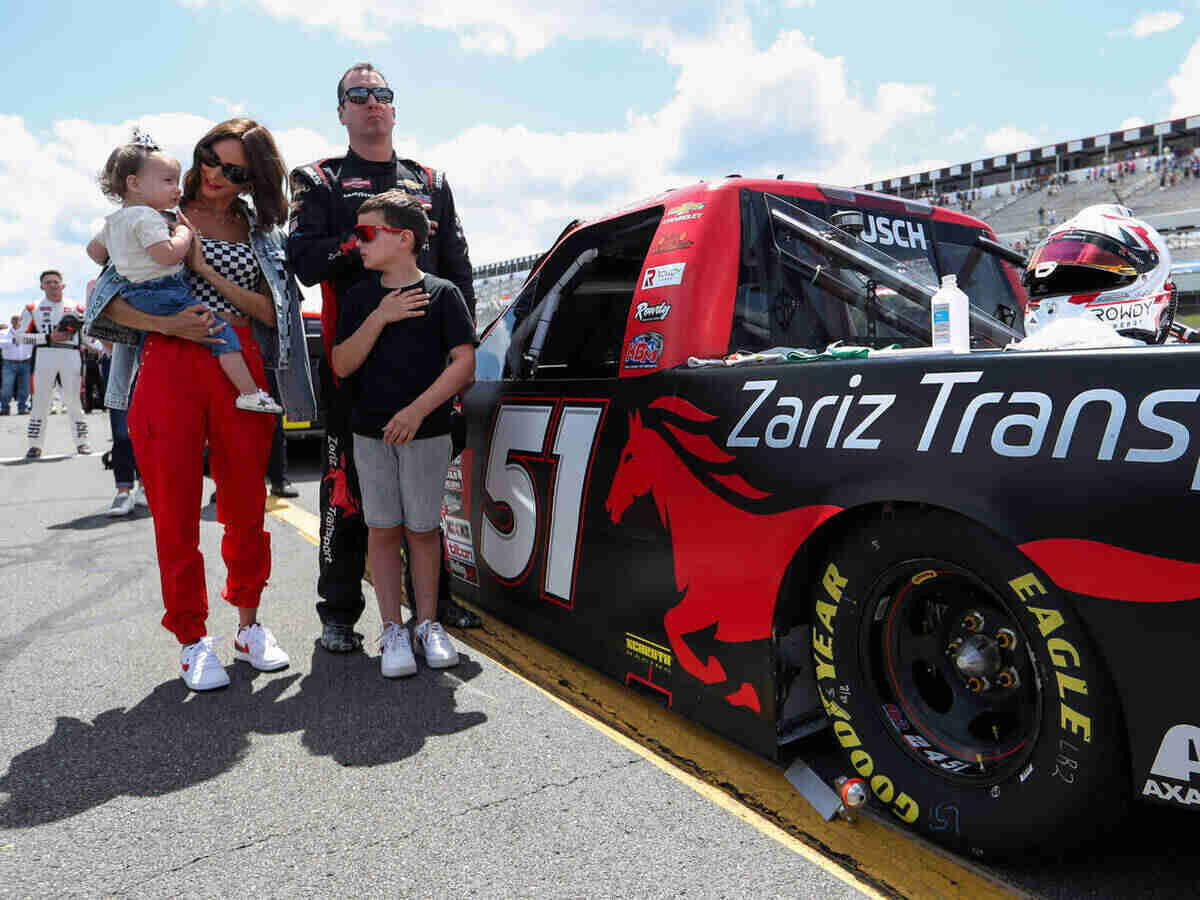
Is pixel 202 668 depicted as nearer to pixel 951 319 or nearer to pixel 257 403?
pixel 257 403

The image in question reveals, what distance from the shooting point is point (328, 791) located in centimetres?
230

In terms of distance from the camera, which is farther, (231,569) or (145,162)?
(231,569)

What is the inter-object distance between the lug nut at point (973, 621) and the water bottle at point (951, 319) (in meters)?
0.57

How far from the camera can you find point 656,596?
248 cm

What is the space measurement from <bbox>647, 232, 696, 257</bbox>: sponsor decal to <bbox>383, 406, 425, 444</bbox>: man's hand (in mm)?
987

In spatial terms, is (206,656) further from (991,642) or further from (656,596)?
(991,642)

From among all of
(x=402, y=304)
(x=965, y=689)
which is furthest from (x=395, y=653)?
(x=965, y=689)

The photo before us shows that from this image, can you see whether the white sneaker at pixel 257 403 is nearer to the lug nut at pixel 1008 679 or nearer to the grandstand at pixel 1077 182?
the lug nut at pixel 1008 679

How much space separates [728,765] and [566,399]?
122 centimetres

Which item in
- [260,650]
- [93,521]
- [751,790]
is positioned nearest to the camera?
[751,790]

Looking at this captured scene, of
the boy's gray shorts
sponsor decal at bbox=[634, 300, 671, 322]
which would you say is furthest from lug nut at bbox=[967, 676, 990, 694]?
the boy's gray shorts

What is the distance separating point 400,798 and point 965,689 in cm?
138

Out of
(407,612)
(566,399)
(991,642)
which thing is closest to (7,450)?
(407,612)

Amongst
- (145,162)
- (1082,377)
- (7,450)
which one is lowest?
(7,450)
